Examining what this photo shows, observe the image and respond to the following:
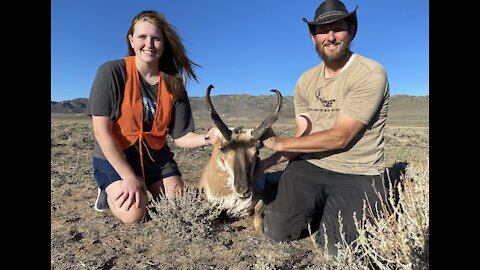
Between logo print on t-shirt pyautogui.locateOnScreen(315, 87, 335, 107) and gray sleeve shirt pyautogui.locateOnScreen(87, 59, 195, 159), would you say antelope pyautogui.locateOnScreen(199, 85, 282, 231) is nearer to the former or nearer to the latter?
logo print on t-shirt pyautogui.locateOnScreen(315, 87, 335, 107)

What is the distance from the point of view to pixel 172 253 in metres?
4.42

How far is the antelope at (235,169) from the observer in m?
4.88

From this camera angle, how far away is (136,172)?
5.53 meters

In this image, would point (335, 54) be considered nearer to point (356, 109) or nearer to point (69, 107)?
point (356, 109)

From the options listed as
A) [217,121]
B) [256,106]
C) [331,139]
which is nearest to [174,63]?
[217,121]

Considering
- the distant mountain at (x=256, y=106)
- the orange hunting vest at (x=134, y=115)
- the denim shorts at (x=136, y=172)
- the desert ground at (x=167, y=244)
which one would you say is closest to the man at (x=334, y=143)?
the desert ground at (x=167, y=244)

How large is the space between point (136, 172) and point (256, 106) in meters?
118

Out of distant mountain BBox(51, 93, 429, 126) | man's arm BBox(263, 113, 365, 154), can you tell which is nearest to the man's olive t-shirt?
man's arm BBox(263, 113, 365, 154)

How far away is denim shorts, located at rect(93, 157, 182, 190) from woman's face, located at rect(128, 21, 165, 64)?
1677 millimetres

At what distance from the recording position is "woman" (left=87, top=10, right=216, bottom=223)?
497 centimetres

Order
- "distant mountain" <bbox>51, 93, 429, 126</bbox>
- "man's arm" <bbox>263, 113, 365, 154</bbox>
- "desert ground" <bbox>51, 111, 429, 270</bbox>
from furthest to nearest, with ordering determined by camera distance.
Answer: "distant mountain" <bbox>51, 93, 429, 126</bbox>, "man's arm" <bbox>263, 113, 365, 154</bbox>, "desert ground" <bbox>51, 111, 429, 270</bbox>

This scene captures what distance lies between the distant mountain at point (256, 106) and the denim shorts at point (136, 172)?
Result: 5446 centimetres

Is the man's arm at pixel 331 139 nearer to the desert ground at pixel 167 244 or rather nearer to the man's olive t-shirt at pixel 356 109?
the man's olive t-shirt at pixel 356 109

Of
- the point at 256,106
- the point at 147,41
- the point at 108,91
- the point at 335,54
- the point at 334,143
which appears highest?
the point at 256,106
